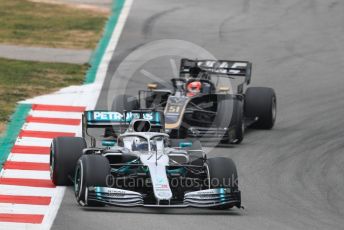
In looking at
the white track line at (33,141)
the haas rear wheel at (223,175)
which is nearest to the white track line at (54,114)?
the white track line at (33,141)

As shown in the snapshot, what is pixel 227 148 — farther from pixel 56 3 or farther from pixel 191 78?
pixel 56 3

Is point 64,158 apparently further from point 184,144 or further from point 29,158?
point 29,158

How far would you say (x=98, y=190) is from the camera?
18328mm

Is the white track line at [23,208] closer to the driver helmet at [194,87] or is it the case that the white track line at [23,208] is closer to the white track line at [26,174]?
the white track line at [26,174]

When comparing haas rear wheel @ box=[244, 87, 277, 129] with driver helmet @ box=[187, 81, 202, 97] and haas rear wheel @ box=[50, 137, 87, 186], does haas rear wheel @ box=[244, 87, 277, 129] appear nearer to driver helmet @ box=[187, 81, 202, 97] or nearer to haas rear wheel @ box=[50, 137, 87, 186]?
driver helmet @ box=[187, 81, 202, 97]

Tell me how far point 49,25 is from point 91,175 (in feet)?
69.9

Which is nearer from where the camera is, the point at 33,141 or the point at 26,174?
the point at 26,174

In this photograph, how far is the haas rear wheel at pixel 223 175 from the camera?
746 inches

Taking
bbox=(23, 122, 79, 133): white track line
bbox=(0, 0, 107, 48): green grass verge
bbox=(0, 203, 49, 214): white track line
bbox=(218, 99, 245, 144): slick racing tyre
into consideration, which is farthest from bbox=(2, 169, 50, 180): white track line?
bbox=(0, 0, 107, 48): green grass verge

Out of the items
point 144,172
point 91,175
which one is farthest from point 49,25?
point 91,175

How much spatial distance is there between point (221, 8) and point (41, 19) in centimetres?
652

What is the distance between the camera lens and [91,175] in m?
18.4

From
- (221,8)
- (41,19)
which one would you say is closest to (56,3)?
(41,19)

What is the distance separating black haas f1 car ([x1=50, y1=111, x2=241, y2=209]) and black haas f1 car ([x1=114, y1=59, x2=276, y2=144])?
13.3 feet
